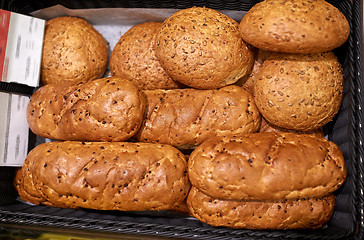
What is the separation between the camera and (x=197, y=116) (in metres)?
1.86

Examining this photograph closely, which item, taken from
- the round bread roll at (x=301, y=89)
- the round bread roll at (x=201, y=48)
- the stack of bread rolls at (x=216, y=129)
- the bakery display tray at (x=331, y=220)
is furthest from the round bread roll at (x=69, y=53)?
the round bread roll at (x=301, y=89)

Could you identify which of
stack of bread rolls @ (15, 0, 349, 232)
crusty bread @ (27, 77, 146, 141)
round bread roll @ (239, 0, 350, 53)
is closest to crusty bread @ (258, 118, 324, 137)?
stack of bread rolls @ (15, 0, 349, 232)

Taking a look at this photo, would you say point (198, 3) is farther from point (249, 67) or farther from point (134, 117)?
point (134, 117)

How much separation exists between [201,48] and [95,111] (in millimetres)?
786

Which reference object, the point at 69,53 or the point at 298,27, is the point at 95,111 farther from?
the point at 298,27

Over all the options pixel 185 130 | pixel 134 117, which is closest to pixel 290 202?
pixel 185 130

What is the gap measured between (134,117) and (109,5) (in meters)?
1.03

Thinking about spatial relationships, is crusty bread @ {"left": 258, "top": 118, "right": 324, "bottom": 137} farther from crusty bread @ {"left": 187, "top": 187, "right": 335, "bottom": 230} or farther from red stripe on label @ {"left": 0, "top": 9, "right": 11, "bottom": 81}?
red stripe on label @ {"left": 0, "top": 9, "right": 11, "bottom": 81}

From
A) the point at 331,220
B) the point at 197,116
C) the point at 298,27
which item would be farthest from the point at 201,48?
the point at 331,220

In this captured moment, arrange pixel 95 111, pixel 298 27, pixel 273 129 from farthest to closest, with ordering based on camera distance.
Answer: pixel 273 129 < pixel 95 111 < pixel 298 27

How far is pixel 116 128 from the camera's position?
180cm

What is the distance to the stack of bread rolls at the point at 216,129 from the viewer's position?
1.60 meters

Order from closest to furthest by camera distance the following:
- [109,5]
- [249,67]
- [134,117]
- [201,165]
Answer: [201,165], [134,117], [249,67], [109,5]

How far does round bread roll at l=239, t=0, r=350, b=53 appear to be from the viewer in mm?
1549
